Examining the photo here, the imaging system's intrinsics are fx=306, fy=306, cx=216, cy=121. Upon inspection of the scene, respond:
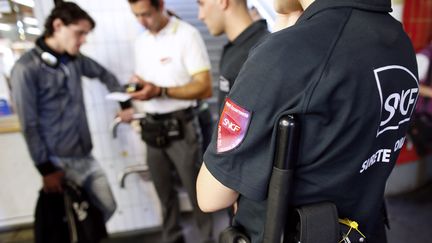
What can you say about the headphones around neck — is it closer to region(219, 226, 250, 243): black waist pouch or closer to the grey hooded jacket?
the grey hooded jacket

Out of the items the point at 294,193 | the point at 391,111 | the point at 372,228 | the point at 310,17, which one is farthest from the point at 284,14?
the point at 372,228

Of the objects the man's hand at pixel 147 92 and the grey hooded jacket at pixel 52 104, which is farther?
the man's hand at pixel 147 92

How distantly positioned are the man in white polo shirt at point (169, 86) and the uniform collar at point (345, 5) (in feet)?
4.05

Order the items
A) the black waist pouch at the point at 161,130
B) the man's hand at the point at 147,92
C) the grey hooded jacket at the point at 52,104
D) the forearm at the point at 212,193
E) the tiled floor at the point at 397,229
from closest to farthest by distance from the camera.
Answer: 1. the forearm at the point at 212,193
2. the grey hooded jacket at the point at 52,104
3. the man's hand at the point at 147,92
4. the black waist pouch at the point at 161,130
5. the tiled floor at the point at 397,229

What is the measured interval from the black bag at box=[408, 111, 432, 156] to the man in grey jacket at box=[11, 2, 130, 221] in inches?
94.7

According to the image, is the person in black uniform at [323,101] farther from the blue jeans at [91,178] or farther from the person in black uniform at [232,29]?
the blue jeans at [91,178]

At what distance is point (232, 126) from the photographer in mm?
648

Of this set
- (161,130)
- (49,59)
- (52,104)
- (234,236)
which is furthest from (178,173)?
(234,236)

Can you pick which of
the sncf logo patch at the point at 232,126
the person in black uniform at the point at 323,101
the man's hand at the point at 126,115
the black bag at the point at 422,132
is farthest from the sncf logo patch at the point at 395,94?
the black bag at the point at 422,132

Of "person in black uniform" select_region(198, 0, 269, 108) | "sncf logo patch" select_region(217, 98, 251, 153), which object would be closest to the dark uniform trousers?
"person in black uniform" select_region(198, 0, 269, 108)

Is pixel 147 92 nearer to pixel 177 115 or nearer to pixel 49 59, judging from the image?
pixel 177 115

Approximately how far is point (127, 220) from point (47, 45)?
1.37 meters

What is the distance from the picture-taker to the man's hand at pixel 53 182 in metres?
1.73

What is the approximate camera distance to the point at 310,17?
63 centimetres
